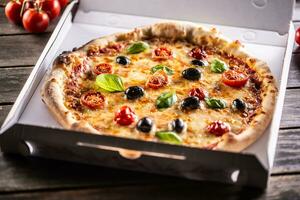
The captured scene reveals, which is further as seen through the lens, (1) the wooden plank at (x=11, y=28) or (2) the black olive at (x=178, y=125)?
(1) the wooden plank at (x=11, y=28)

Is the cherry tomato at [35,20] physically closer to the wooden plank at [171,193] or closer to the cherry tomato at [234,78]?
the cherry tomato at [234,78]

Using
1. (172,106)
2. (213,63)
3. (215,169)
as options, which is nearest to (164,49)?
(213,63)

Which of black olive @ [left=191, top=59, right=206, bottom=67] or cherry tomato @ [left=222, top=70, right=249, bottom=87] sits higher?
cherry tomato @ [left=222, top=70, right=249, bottom=87]

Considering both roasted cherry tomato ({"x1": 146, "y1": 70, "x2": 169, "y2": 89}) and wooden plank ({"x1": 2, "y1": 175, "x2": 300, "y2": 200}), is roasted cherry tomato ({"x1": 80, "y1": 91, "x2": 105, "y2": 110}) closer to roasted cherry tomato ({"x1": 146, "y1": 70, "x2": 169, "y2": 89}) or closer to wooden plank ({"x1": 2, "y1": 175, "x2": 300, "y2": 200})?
roasted cherry tomato ({"x1": 146, "y1": 70, "x2": 169, "y2": 89})

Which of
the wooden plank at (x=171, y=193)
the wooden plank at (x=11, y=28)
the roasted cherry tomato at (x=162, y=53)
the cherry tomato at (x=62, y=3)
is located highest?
the roasted cherry tomato at (x=162, y=53)

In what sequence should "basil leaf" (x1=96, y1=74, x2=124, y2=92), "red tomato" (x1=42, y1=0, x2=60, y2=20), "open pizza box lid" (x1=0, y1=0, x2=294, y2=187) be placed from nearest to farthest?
1. "open pizza box lid" (x1=0, y1=0, x2=294, y2=187)
2. "basil leaf" (x1=96, y1=74, x2=124, y2=92)
3. "red tomato" (x1=42, y1=0, x2=60, y2=20)

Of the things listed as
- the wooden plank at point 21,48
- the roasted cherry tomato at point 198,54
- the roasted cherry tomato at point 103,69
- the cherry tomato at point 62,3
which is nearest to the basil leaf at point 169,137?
the roasted cherry tomato at point 103,69

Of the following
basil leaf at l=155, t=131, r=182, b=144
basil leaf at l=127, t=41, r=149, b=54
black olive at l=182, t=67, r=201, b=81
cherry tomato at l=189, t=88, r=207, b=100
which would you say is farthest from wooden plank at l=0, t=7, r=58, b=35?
basil leaf at l=155, t=131, r=182, b=144
